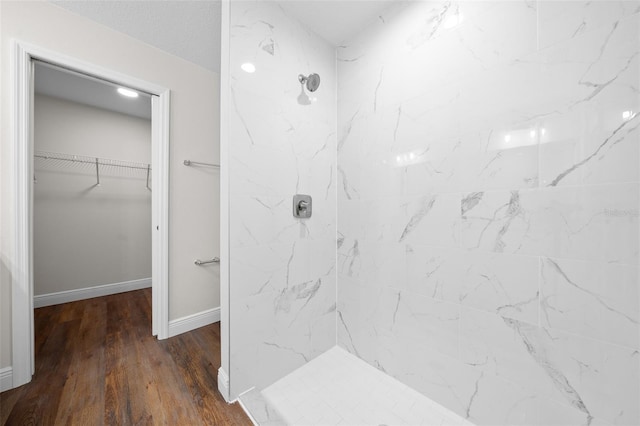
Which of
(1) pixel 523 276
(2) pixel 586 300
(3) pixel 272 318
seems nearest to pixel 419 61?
(1) pixel 523 276

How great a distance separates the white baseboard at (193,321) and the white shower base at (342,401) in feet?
3.23

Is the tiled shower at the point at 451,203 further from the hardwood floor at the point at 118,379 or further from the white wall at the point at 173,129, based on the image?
the white wall at the point at 173,129

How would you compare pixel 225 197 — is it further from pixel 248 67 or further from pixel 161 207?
pixel 161 207

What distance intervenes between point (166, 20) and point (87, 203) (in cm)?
Result: 233

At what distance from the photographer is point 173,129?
184 centimetres

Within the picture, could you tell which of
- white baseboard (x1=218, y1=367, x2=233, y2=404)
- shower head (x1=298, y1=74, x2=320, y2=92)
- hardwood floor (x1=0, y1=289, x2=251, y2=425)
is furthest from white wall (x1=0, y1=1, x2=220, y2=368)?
shower head (x1=298, y1=74, x2=320, y2=92)

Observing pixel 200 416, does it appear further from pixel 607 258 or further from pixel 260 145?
pixel 607 258

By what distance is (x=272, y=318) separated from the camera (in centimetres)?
130

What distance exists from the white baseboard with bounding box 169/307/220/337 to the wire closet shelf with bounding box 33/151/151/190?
2.01 metres

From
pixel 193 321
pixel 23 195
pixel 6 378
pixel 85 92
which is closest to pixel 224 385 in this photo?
pixel 193 321

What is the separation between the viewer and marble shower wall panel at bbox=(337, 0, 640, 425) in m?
0.73

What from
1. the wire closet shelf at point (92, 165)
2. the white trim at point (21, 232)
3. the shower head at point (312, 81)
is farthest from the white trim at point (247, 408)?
the wire closet shelf at point (92, 165)

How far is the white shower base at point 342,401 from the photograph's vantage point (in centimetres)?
107

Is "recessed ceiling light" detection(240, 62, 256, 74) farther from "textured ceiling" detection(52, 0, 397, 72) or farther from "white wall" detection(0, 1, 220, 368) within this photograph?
"white wall" detection(0, 1, 220, 368)
